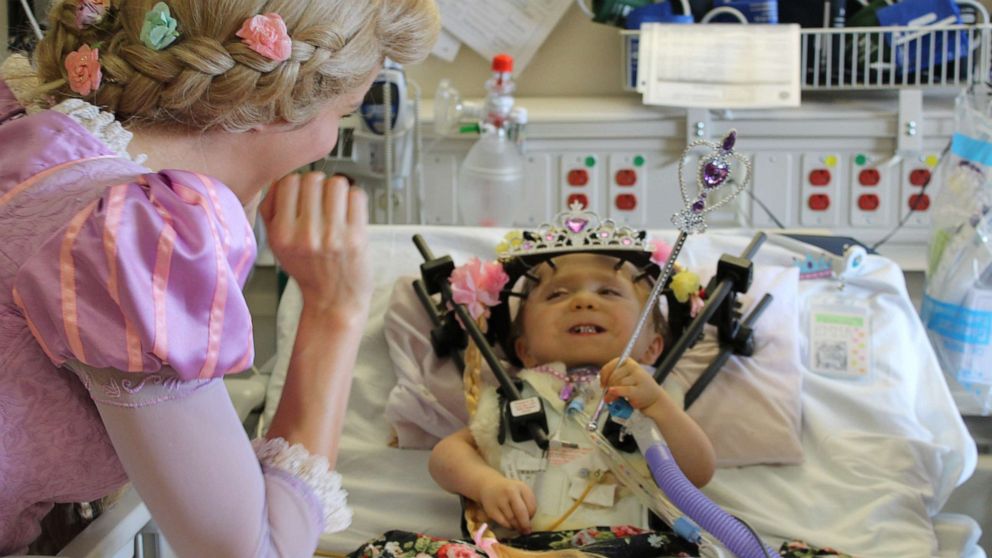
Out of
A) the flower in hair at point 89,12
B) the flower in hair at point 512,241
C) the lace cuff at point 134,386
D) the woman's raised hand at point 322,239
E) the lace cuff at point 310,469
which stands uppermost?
the flower in hair at point 89,12

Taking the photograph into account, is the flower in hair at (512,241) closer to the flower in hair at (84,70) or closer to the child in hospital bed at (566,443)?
the child in hospital bed at (566,443)

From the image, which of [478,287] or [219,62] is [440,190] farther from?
[219,62]

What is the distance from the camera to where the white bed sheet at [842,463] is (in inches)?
66.7

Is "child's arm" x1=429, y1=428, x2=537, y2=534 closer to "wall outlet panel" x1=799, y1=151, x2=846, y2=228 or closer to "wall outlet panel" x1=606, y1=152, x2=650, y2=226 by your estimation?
"wall outlet panel" x1=606, y1=152, x2=650, y2=226

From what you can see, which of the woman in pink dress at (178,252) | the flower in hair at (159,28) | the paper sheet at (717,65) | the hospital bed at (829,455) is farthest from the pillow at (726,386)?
the flower in hair at (159,28)

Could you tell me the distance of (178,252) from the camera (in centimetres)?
85

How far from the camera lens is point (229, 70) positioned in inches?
39.6

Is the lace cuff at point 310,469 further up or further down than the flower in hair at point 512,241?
further down

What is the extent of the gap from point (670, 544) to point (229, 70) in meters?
0.88

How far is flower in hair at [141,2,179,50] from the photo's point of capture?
3.23ft

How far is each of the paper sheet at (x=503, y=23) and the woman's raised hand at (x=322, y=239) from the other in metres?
1.64

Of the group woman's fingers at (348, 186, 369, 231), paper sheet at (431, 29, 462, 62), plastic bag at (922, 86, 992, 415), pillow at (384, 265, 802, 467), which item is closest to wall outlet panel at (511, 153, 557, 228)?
paper sheet at (431, 29, 462, 62)

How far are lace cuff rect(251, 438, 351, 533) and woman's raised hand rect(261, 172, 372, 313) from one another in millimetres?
166

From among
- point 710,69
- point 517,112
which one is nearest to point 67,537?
point 517,112
